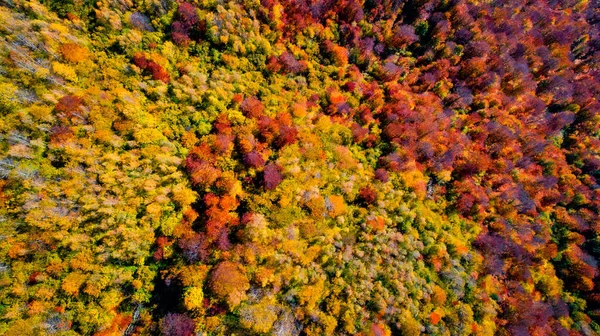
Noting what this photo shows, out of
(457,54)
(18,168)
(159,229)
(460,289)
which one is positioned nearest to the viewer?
(18,168)

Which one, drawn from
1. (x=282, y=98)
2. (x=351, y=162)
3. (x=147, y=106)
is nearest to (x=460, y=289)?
(x=351, y=162)

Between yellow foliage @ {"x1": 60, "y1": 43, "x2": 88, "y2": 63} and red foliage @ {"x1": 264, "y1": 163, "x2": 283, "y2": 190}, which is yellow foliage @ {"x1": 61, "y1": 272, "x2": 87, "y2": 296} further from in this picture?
yellow foliage @ {"x1": 60, "y1": 43, "x2": 88, "y2": 63}

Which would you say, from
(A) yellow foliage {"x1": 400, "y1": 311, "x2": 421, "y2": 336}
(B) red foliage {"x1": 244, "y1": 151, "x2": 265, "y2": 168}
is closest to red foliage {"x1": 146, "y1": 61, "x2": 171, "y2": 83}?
(B) red foliage {"x1": 244, "y1": 151, "x2": 265, "y2": 168}

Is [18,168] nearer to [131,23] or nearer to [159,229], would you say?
[159,229]

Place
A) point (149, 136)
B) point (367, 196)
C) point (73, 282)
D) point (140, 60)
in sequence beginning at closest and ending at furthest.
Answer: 1. point (73, 282)
2. point (149, 136)
3. point (140, 60)
4. point (367, 196)

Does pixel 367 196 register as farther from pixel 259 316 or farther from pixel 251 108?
pixel 259 316

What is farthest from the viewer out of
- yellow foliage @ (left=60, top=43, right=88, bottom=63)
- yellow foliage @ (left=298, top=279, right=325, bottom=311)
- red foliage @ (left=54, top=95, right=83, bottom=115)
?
yellow foliage @ (left=60, top=43, right=88, bottom=63)

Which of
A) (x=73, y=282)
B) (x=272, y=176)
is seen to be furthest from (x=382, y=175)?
(x=73, y=282)

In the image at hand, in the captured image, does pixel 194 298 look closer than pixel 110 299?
No
